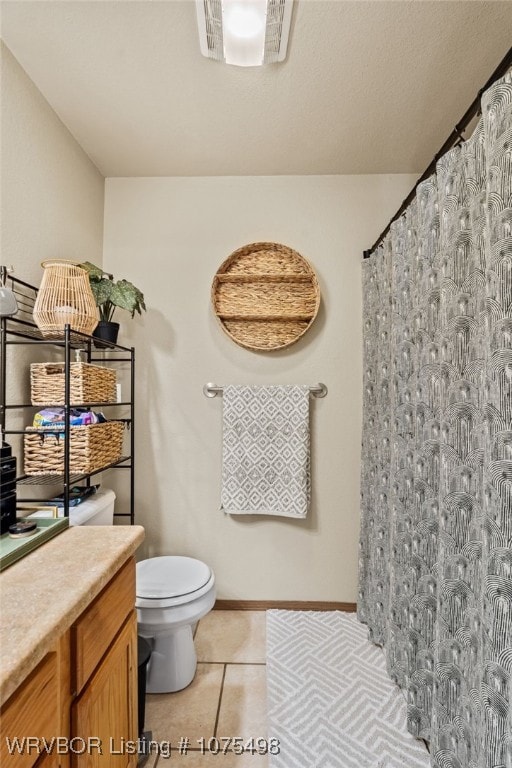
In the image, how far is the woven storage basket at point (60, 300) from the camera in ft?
5.03

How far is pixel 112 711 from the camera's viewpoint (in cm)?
103

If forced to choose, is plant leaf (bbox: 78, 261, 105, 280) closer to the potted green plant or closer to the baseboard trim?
the potted green plant

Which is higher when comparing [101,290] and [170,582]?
[101,290]

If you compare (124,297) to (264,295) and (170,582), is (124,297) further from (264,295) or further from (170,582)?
(170,582)

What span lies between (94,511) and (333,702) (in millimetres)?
1219

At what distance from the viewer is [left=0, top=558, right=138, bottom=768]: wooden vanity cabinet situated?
0.67 m

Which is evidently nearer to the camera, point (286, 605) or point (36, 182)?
point (36, 182)

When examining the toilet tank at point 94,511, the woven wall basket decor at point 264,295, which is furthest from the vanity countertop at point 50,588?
the woven wall basket decor at point 264,295

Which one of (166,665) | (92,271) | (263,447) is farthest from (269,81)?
(166,665)

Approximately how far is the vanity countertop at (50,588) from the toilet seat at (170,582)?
545 millimetres

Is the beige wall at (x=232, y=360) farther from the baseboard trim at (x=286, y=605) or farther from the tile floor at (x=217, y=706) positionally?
the tile floor at (x=217, y=706)

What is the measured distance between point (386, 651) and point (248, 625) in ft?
2.33

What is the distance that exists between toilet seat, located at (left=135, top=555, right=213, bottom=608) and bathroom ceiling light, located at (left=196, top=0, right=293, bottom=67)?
2018 mm

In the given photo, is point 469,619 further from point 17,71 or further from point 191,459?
point 17,71
